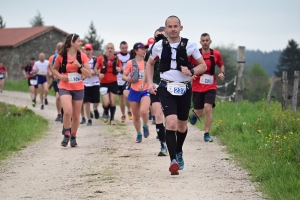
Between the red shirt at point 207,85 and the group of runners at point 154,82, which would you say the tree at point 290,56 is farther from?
the red shirt at point 207,85

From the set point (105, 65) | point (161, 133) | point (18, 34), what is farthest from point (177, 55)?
point (18, 34)

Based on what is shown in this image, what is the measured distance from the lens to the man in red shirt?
1318 cm

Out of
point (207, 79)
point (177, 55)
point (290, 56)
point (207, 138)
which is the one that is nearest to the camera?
point (177, 55)

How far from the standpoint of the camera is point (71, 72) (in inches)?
495

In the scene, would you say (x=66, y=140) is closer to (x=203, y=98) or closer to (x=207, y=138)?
(x=207, y=138)

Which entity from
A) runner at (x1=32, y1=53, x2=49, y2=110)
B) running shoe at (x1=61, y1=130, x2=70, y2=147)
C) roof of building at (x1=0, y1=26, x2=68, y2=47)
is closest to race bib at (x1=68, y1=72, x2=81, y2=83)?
running shoe at (x1=61, y1=130, x2=70, y2=147)

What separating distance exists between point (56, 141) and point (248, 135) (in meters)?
4.12

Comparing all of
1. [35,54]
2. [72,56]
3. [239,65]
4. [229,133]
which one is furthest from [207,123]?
[35,54]

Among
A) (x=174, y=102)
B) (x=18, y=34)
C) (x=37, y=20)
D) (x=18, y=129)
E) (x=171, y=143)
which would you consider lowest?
(x=18, y=129)

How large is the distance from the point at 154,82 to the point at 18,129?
5.14 meters

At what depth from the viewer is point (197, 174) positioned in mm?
9078

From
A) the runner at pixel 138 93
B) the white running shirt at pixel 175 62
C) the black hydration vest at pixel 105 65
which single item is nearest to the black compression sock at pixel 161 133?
the runner at pixel 138 93

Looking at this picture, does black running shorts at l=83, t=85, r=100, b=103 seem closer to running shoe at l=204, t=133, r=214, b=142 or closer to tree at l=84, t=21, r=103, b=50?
running shoe at l=204, t=133, r=214, b=142

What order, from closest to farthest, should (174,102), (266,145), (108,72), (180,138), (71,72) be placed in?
(174,102) → (180,138) → (266,145) → (71,72) → (108,72)
